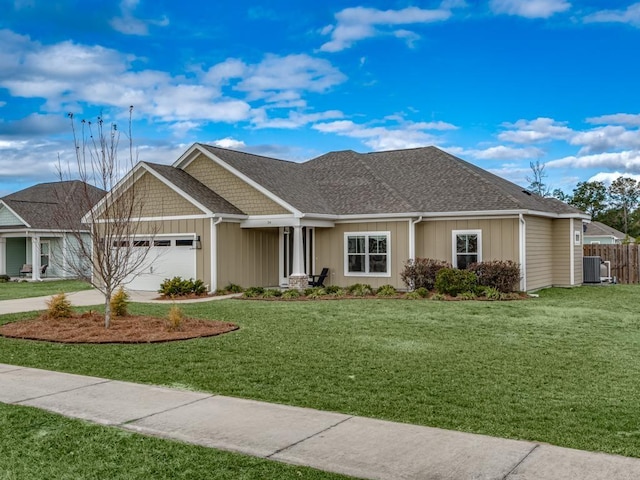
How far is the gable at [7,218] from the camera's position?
32.4m

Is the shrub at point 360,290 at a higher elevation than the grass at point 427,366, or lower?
higher

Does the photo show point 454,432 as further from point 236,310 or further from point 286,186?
point 286,186

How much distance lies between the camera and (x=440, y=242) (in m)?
21.5

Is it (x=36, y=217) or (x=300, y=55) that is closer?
(x=300, y=55)

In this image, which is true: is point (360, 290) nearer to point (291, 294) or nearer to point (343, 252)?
point (291, 294)

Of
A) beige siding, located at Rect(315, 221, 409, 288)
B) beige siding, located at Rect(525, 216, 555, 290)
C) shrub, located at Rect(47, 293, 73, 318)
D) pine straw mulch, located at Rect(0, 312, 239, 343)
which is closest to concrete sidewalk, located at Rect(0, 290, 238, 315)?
shrub, located at Rect(47, 293, 73, 318)

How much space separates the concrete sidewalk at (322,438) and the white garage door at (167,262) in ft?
46.3

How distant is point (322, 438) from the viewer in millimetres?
5676

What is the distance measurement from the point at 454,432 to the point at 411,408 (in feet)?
2.98

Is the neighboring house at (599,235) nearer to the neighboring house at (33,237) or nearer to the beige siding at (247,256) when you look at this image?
the beige siding at (247,256)

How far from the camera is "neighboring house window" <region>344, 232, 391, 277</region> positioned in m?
21.8

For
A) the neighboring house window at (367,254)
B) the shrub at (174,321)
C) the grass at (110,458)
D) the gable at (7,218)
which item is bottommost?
the grass at (110,458)

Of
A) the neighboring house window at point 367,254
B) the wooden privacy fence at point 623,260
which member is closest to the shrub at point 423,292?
the neighboring house window at point 367,254

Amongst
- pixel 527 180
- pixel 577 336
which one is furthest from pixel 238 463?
pixel 527 180
